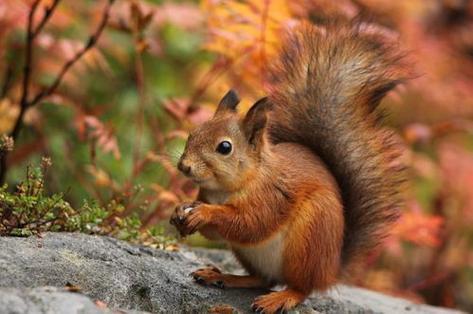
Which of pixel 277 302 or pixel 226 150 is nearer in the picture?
pixel 226 150

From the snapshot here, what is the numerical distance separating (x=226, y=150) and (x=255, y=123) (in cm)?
15

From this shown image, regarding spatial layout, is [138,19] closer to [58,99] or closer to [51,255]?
[58,99]

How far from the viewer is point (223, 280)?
303cm

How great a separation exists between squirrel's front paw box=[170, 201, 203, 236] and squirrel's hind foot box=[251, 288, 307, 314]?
1.24 ft

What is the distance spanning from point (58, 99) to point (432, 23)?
444cm

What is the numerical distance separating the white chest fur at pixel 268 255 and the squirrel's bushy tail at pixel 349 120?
1.36 feet

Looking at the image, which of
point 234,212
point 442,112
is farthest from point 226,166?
point 442,112

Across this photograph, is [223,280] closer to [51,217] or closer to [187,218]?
[187,218]

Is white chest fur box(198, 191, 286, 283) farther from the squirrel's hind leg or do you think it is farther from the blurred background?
the blurred background

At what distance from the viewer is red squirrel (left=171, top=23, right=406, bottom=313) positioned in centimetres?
278

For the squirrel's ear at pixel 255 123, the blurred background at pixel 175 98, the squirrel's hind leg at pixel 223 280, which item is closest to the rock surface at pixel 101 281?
the squirrel's hind leg at pixel 223 280

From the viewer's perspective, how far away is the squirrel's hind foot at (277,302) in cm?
289

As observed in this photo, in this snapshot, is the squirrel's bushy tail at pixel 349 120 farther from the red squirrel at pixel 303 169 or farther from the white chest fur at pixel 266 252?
the white chest fur at pixel 266 252

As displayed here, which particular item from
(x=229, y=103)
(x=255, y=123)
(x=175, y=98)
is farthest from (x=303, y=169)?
(x=175, y=98)
